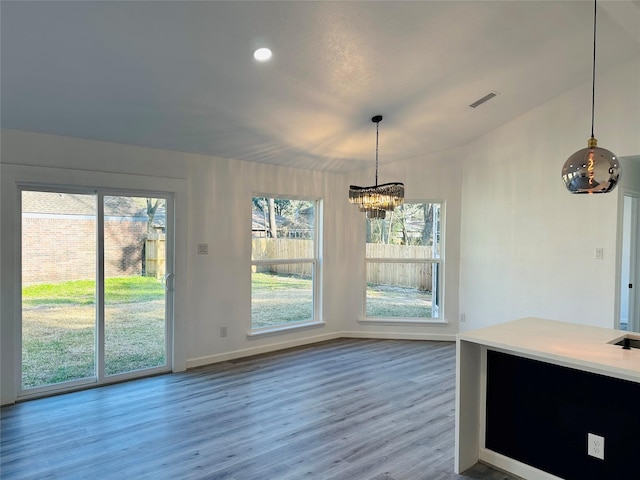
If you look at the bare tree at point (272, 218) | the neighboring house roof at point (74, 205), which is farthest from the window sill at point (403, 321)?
the neighboring house roof at point (74, 205)

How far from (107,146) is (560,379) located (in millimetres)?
4146

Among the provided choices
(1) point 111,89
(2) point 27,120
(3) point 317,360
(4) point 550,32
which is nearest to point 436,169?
(4) point 550,32

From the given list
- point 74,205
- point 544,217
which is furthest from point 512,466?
point 74,205

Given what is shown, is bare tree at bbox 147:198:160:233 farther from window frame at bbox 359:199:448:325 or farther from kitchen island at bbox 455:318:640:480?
kitchen island at bbox 455:318:640:480

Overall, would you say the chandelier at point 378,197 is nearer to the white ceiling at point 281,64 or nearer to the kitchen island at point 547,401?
the white ceiling at point 281,64

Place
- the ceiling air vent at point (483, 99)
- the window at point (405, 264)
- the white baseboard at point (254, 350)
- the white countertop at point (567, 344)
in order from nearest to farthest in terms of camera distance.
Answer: the white countertop at point (567, 344)
the ceiling air vent at point (483, 99)
the white baseboard at point (254, 350)
the window at point (405, 264)

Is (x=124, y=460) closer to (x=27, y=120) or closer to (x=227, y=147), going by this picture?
(x=27, y=120)

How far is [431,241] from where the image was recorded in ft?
19.1

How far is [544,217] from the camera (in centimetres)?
467

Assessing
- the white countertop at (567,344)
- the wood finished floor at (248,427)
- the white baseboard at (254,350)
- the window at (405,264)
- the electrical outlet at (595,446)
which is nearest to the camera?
the white countertop at (567,344)

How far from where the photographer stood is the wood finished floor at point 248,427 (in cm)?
255

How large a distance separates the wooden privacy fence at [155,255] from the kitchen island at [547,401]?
3.14m

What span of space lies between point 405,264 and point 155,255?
3351 mm

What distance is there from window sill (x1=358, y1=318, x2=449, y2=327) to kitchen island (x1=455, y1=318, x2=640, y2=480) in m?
2.85
